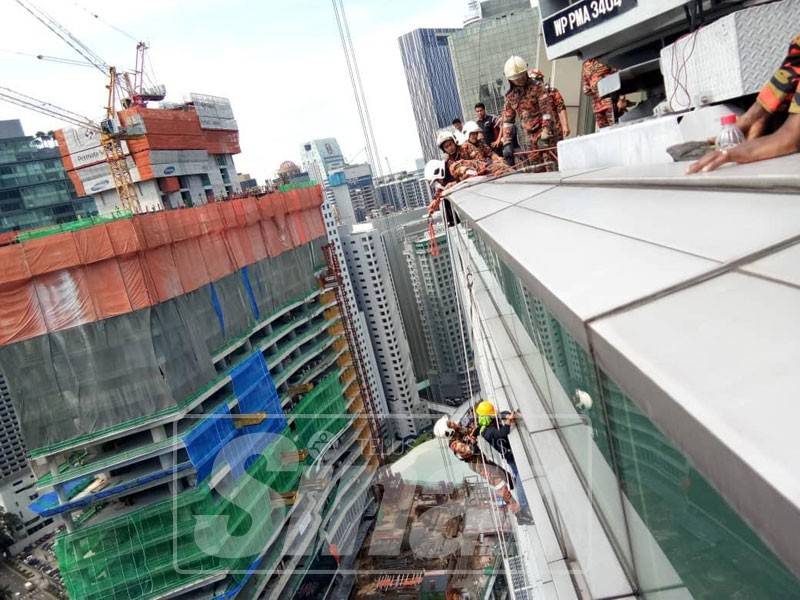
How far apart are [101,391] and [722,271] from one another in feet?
67.3

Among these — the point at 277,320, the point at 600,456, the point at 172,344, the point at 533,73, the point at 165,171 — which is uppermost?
the point at 165,171

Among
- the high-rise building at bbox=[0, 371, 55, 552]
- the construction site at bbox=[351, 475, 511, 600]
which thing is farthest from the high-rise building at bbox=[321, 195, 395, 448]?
the high-rise building at bbox=[0, 371, 55, 552]

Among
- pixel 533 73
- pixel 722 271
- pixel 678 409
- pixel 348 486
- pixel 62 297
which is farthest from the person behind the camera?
pixel 348 486

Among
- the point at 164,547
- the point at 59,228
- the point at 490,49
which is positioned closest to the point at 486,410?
the point at 59,228

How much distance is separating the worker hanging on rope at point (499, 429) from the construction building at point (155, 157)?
117 ft

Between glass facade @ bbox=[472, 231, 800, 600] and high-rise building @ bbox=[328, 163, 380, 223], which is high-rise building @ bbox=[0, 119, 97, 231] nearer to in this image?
high-rise building @ bbox=[328, 163, 380, 223]

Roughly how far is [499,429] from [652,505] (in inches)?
144

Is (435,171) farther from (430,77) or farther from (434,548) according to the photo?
Result: (430,77)

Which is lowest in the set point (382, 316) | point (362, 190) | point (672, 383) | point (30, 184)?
point (382, 316)

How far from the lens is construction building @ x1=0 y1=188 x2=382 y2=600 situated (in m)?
17.5

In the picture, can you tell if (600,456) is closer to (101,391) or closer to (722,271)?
(722,271)

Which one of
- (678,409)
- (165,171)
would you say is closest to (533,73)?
(678,409)

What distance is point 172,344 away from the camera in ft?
63.7

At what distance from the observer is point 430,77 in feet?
326
